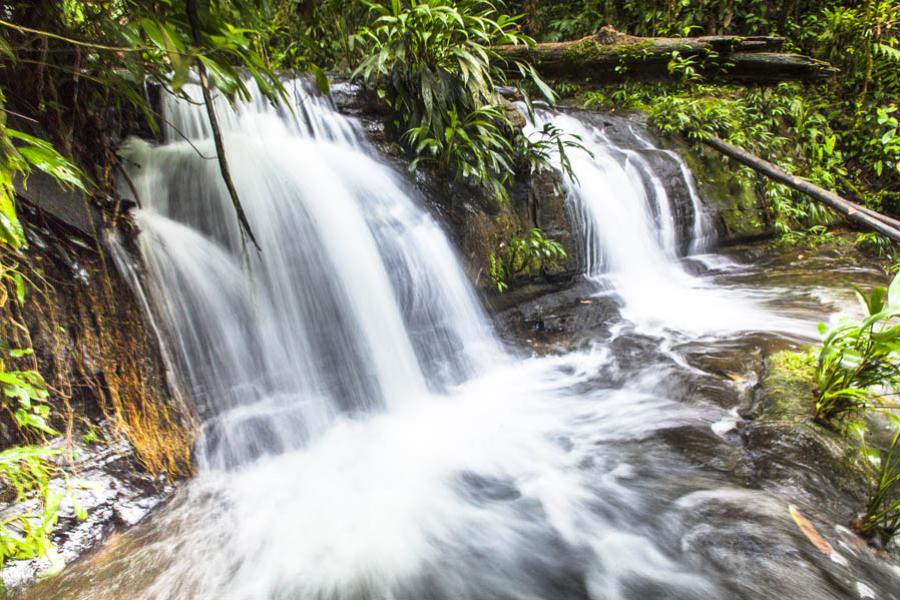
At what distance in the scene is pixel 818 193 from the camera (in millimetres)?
4410

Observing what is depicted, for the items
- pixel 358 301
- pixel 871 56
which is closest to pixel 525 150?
pixel 358 301

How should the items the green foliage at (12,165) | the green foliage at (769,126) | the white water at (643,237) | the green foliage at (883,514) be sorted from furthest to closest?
1. the green foliage at (769,126)
2. the white water at (643,237)
3. the green foliage at (883,514)
4. the green foliage at (12,165)

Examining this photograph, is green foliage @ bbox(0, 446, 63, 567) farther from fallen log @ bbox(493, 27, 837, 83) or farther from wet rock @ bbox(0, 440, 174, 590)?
fallen log @ bbox(493, 27, 837, 83)

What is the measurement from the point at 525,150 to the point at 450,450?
2852 mm

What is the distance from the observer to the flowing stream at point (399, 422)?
184 centimetres

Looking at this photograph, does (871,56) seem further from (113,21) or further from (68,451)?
(68,451)

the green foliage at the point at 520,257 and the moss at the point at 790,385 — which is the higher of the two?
the green foliage at the point at 520,257

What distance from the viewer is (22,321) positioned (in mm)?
1893

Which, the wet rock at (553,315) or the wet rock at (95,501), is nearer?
the wet rock at (95,501)

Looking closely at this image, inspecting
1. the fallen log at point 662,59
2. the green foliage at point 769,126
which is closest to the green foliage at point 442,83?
the fallen log at point 662,59

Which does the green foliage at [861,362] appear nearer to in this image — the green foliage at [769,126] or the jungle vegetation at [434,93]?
the jungle vegetation at [434,93]

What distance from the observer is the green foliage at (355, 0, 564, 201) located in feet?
11.9

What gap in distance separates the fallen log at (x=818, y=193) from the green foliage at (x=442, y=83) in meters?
3.05

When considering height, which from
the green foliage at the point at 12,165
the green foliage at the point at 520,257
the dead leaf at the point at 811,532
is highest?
the green foliage at the point at 12,165
